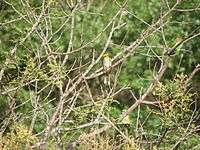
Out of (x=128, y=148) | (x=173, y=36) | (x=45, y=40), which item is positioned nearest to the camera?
(x=128, y=148)

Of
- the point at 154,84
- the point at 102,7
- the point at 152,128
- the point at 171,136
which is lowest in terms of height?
the point at 152,128

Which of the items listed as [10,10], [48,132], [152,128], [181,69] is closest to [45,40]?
[48,132]

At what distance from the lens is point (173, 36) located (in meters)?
7.10

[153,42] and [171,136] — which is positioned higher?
[153,42]

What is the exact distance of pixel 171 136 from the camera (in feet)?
16.8

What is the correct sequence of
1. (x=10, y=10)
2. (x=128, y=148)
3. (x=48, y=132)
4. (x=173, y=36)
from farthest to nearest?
(x=173, y=36)
(x=10, y=10)
(x=48, y=132)
(x=128, y=148)

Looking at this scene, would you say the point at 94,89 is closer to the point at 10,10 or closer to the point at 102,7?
the point at 102,7

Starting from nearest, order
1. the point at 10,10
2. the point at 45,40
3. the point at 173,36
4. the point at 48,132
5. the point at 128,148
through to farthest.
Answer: the point at 128,148
the point at 48,132
the point at 45,40
the point at 10,10
the point at 173,36

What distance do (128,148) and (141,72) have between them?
2.88 metres

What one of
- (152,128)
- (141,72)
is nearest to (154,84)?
(152,128)

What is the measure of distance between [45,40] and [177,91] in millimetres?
1316

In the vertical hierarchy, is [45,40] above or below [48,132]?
above

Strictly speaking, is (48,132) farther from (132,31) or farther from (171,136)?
(132,31)

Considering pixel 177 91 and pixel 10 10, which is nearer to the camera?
pixel 177 91
